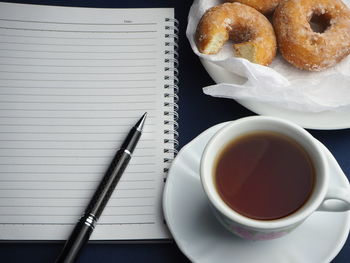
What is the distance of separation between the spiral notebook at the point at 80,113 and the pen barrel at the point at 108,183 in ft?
0.06

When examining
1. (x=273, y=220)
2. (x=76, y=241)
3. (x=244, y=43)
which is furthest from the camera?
(x=244, y=43)

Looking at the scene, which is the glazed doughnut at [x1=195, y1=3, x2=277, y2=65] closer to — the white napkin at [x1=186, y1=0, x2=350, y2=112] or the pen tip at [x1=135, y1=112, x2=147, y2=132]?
the white napkin at [x1=186, y1=0, x2=350, y2=112]

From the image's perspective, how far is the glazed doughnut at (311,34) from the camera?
0.77 metres

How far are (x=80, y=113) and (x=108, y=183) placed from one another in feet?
0.53

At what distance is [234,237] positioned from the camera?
64 centimetres

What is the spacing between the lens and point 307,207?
0.53m

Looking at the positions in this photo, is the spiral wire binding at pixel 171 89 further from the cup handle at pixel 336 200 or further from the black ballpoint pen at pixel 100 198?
the cup handle at pixel 336 200

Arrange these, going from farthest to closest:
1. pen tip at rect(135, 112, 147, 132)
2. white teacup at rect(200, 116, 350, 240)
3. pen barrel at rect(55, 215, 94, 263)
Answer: pen tip at rect(135, 112, 147, 132), pen barrel at rect(55, 215, 94, 263), white teacup at rect(200, 116, 350, 240)

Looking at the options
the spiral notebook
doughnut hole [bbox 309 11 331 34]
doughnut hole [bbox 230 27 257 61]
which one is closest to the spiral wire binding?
the spiral notebook

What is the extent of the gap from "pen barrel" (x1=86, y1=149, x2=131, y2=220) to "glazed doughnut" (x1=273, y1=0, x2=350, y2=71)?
1.17 feet

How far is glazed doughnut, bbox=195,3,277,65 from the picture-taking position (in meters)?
0.77

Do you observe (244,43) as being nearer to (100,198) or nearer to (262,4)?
(262,4)

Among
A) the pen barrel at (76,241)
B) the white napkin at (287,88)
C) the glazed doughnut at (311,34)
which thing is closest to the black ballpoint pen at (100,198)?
the pen barrel at (76,241)

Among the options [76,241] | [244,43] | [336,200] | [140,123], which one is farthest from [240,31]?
[76,241]
